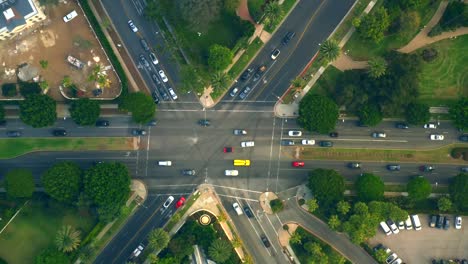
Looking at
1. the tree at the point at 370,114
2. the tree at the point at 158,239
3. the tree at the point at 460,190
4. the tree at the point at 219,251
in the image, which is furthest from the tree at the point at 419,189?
the tree at the point at 158,239

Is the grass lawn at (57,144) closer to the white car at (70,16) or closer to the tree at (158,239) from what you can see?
the tree at (158,239)

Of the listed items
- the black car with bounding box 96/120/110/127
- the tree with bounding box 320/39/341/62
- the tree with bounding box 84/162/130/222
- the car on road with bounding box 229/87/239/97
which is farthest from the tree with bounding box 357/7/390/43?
the tree with bounding box 84/162/130/222

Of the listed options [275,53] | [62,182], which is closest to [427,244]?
[275,53]

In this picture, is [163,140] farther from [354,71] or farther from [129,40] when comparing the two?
[354,71]

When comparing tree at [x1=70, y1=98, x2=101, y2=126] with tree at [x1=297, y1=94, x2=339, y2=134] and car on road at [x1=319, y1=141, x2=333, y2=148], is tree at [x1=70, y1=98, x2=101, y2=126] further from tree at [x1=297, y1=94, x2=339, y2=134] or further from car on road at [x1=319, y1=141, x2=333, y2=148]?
car on road at [x1=319, y1=141, x2=333, y2=148]

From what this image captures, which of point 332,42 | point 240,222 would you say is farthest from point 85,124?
point 332,42

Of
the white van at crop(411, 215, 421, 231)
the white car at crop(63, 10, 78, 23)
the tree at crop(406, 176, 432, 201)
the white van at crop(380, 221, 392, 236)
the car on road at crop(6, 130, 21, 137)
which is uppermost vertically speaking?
the white car at crop(63, 10, 78, 23)
